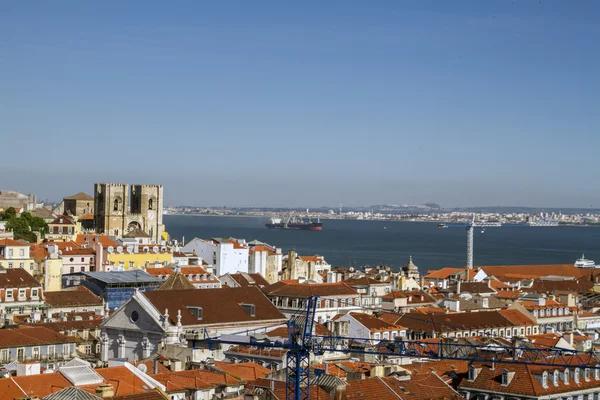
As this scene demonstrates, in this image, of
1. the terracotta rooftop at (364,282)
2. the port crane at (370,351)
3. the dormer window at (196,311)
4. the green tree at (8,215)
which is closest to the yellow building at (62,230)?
the green tree at (8,215)

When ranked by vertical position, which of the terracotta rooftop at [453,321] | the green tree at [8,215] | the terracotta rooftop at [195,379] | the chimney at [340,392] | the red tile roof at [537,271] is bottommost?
the red tile roof at [537,271]

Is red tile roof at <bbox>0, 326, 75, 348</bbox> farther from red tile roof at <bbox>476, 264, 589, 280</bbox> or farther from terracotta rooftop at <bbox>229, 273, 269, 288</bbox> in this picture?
red tile roof at <bbox>476, 264, 589, 280</bbox>

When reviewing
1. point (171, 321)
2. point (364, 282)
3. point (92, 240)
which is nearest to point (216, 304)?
point (171, 321)

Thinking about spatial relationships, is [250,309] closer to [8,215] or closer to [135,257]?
[135,257]

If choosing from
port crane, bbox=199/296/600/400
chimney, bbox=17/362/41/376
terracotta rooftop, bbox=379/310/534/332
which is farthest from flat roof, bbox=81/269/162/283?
chimney, bbox=17/362/41/376

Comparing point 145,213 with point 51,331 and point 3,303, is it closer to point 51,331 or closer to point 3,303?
point 3,303

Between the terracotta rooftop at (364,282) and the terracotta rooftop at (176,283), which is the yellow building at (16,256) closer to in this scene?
the terracotta rooftop at (176,283)

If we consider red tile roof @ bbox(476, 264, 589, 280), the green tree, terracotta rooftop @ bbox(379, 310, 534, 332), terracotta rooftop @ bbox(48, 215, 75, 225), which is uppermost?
the green tree
